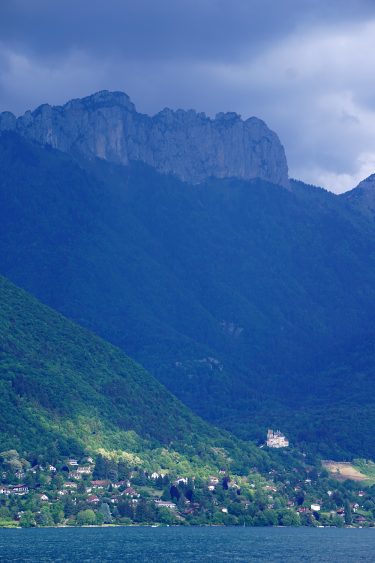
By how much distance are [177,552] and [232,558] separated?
9.66 metres

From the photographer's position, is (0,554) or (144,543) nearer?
(0,554)

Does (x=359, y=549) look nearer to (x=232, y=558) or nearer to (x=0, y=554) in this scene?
(x=232, y=558)

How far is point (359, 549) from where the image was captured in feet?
647

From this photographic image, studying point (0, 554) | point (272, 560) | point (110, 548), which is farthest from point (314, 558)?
point (0, 554)

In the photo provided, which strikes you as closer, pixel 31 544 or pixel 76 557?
pixel 76 557

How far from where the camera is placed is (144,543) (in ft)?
646

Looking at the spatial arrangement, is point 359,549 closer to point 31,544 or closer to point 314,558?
point 314,558

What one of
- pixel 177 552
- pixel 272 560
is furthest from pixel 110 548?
pixel 272 560

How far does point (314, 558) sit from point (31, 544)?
3549 centimetres

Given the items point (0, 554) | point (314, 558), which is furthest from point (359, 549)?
point (0, 554)

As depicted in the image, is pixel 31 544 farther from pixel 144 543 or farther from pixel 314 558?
pixel 314 558

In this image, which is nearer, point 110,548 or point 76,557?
point 76,557

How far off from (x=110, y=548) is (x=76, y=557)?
1455 cm

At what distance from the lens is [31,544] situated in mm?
188625
